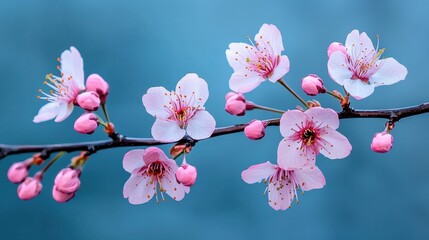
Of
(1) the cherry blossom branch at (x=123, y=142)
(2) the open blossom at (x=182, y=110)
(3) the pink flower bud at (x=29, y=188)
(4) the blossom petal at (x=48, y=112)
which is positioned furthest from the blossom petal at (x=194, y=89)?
(3) the pink flower bud at (x=29, y=188)

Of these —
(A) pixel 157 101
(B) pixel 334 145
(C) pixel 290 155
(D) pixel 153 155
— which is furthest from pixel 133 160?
(B) pixel 334 145

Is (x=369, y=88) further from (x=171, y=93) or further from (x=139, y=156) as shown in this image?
(x=139, y=156)

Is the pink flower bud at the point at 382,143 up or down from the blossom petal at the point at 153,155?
up

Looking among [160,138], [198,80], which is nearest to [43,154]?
[160,138]

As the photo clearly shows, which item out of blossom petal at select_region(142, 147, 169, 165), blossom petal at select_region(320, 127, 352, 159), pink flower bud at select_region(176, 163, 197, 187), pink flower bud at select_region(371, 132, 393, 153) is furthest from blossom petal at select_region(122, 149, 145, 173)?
pink flower bud at select_region(371, 132, 393, 153)

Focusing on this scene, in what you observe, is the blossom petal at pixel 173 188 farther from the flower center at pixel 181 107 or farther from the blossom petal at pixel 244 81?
the blossom petal at pixel 244 81

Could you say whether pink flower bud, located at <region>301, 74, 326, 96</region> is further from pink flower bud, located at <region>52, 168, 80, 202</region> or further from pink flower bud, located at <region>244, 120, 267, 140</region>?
pink flower bud, located at <region>52, 168, 80, 202</region>

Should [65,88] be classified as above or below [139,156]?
above
